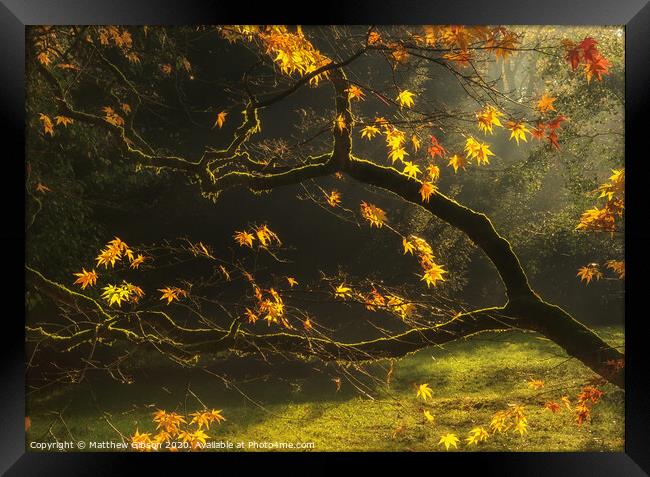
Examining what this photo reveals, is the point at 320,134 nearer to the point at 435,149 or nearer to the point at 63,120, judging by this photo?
the point at 435,149

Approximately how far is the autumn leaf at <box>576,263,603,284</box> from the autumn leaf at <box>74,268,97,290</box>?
2507mm

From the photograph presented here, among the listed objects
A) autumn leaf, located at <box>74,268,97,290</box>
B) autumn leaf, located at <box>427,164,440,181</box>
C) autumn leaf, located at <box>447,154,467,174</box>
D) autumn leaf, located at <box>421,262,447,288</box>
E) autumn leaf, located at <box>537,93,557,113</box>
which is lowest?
autumn leaf, located at <box>74,268,97,290</box>

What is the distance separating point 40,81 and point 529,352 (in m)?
2.89

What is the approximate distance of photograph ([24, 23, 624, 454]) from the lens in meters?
2.51

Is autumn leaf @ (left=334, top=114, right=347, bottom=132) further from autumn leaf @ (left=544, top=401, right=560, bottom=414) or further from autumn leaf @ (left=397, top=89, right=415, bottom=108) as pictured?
autumn leaf @ (left=544, top=401, right=560, bottom=414)

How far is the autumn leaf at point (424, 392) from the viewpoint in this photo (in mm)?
2543

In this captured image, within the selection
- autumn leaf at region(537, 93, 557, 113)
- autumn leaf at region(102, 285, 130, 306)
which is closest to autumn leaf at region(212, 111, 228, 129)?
autumn leaf at region(102, 285, 130, 306)

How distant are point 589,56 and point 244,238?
1.98 metres

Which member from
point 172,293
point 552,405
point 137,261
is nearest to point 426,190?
point 552,405

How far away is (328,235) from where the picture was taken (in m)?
2.51

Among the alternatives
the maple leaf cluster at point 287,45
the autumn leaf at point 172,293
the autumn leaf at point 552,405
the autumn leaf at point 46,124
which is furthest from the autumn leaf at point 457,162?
the autumn leaf at point 46,124

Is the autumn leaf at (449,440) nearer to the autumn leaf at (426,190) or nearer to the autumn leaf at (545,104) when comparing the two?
the autumn leaf at (426,190)

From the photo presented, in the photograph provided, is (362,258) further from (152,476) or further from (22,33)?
(22,33)
